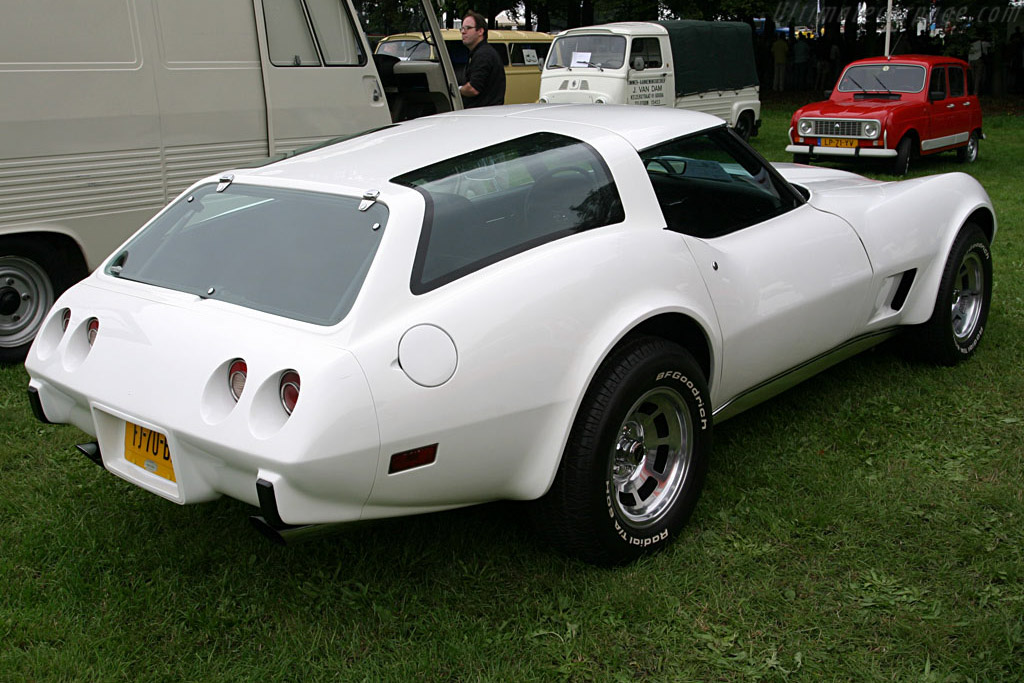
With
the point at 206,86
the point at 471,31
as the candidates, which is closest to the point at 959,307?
the point at 206,86

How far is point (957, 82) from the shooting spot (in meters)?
13.0

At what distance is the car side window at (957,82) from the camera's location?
42.3ft

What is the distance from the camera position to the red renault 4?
39.2 ft

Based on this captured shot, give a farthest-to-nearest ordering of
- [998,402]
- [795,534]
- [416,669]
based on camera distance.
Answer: [998,402]
[795,534]
[416,669]

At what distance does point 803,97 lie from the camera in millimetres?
25688

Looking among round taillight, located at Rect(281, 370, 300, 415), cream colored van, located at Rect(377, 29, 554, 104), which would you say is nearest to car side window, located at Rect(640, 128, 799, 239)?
round taillight, located at Rect(281, 370, 300, 415)

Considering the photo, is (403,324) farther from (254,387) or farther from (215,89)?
(215,89)

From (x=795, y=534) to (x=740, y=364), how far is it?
25.1 inches

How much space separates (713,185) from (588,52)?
459 inches

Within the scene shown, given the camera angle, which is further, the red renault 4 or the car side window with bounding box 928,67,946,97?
the car side window with bounding box 928,67,946,97

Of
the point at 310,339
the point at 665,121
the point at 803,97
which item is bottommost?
the point at 803,97

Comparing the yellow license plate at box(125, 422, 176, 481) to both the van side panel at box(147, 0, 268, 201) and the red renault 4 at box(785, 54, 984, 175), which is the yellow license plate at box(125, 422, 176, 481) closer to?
the van side panel at box(147, 0, 268, 201)

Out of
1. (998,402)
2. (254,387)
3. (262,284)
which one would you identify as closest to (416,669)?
(254,387)

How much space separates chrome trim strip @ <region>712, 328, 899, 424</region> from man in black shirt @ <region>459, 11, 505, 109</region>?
504 centimetres
